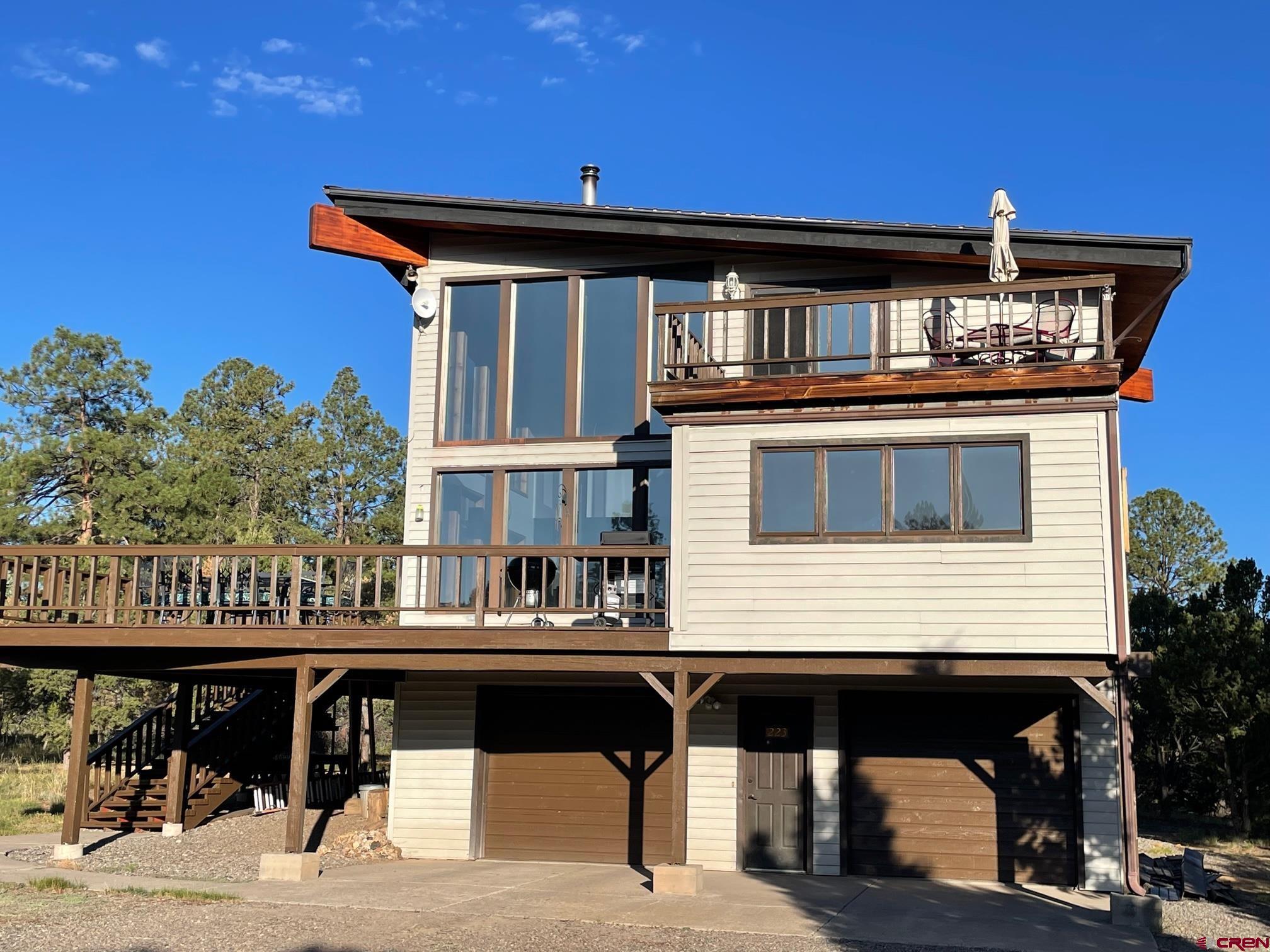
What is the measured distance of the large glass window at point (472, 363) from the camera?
16188mm

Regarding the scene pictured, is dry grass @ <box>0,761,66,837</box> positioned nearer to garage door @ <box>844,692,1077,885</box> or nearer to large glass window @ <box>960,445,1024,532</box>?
garage door @ <box>844,692,1077,885</box>

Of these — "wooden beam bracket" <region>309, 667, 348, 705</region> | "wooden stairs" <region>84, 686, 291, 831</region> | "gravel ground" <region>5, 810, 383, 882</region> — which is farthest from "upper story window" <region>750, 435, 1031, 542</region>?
"wooden stairs" <region>84, 686, 291, 831</region>

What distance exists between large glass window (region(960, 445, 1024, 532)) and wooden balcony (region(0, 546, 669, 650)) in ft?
10.6

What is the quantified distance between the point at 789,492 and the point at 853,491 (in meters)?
0.68

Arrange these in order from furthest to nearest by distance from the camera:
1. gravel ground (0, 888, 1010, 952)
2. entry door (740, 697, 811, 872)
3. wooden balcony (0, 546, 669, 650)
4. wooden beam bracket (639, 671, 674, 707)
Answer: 1. entry door (740, 697, 811, 872)
2. wooden balcony (0, 546, 669, 650)
3. wooden beam bracket (639, 671, 674, 707)
4. gravel ground (0, 888, 1010, 952)

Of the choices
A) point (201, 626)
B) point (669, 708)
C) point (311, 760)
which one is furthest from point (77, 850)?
point (669, 708)

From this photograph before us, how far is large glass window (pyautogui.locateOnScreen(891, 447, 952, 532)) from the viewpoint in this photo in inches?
496

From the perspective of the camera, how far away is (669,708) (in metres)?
15.5

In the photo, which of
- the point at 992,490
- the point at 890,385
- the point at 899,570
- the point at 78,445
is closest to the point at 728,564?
the point at 899,570

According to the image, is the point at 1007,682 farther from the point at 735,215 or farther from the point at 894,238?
the point at 735,215

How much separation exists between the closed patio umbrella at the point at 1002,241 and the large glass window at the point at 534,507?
5.96 m

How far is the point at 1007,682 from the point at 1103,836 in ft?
6.40

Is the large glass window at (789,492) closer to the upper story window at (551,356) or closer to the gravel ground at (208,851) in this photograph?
the upper story window at (551,356)

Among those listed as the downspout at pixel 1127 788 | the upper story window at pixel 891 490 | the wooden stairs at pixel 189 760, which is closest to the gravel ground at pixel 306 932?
the downspout at pixel 1127 788
